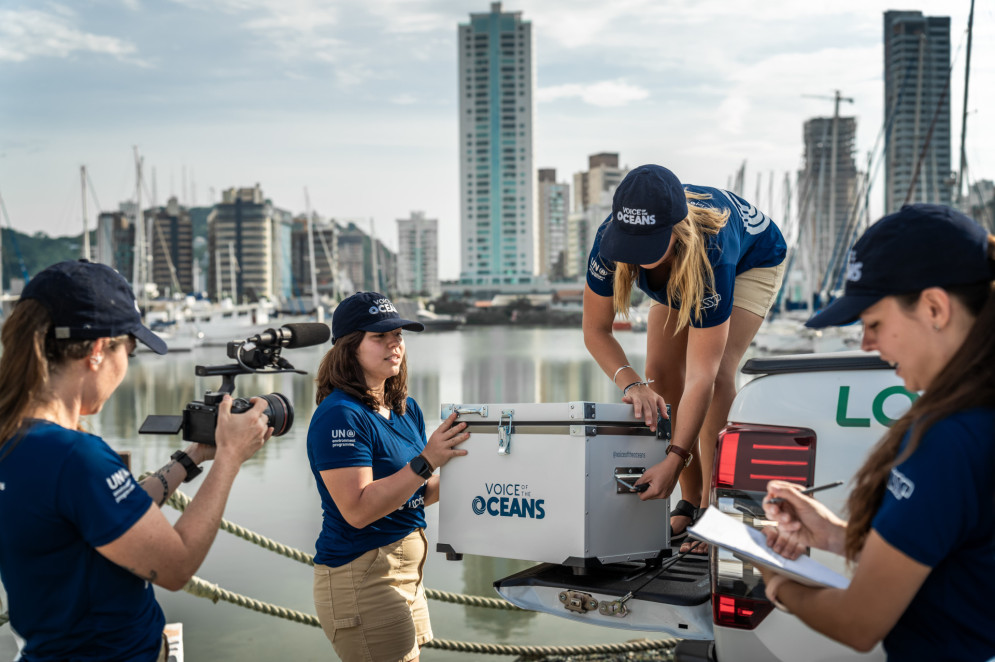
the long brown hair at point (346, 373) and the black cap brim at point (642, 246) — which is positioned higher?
the black cap brim at point (642, 246)

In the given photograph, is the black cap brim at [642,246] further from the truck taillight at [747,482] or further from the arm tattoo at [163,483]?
the arm tattoo at [163,483]

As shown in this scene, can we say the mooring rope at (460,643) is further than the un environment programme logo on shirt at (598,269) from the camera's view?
Yes

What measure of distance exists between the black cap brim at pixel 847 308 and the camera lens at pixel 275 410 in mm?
1425

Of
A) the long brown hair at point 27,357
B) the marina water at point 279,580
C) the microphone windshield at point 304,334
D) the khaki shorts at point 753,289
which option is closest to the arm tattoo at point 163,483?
the marina water at point 279,580

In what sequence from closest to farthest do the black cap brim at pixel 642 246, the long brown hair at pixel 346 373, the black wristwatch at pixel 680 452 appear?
the black cap brim at pixel 642 246
the black wristwatch at pixel 680 452
the long brown hair at pixel 346 373

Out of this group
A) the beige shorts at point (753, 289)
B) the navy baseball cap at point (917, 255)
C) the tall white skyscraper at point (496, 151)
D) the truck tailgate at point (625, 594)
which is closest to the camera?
the navy baseball cap at point (917, 255)

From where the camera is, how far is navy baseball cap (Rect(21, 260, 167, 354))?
2.09 meters

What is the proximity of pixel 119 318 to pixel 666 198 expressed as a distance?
1.87 metres

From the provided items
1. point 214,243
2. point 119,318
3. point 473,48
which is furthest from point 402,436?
point 473,48

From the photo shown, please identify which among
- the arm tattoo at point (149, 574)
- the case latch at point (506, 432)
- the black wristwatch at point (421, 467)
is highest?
the case latch at point (506, 432)

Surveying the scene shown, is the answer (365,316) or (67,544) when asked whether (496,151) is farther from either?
(67,544)

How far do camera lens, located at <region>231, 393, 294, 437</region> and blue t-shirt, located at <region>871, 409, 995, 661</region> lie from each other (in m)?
1.56

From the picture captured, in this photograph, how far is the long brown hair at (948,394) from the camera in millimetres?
1623

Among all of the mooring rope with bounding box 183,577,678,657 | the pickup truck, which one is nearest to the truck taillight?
the pickup truck
